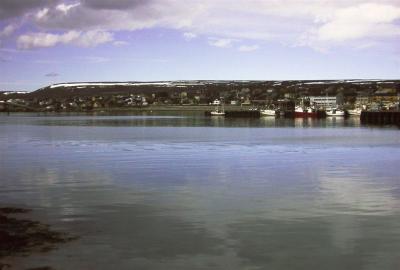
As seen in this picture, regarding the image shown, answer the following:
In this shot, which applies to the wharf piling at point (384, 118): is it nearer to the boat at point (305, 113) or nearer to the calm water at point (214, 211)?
the boat at point (305, 113)

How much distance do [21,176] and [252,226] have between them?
Answer: 15090mm

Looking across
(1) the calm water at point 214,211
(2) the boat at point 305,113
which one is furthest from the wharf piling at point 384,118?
(1) the calm water at point 214,211

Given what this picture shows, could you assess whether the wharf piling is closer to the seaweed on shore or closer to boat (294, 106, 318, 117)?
boat (294, 106, 318, 117)

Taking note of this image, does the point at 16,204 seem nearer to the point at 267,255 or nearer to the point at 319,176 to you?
the point at 267,255

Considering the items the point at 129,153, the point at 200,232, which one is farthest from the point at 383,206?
Result: the point at 129,153

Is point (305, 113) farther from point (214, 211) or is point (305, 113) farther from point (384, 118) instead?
point (214, 211)

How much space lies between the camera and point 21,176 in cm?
2744

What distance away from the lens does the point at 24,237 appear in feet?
47.0

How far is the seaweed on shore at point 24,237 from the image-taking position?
Result: 13102mm

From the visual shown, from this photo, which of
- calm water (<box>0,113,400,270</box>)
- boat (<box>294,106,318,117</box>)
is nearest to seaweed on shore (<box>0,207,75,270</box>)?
calm water (<box>0,113,400,270</box>)

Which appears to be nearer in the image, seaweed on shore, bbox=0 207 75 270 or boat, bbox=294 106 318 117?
seaweed on shore, bbox=0 207 75 270

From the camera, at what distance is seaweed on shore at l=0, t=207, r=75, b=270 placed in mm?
13102

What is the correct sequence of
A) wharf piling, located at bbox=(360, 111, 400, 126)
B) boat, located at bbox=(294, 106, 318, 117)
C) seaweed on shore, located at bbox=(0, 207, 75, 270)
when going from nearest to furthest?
seaweed on shore, located at bbox=(0, 207, 75, 270) → wharf piling, located at bbox=(360, 111, 400, 126) → boat, located at bbox=(294, 106, 318, 117)

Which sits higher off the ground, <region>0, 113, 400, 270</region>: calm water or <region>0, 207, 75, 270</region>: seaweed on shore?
<region>0, 207, 75, 270</region>: seaweed on shore
